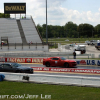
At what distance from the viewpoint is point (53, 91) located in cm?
1310

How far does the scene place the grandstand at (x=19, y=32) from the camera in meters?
53.1

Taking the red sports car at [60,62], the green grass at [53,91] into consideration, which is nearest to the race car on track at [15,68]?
the green grass at [53,91]

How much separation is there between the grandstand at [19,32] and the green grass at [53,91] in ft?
118

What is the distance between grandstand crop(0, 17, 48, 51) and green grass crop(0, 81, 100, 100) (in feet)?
118

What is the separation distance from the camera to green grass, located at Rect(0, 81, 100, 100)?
465 inches

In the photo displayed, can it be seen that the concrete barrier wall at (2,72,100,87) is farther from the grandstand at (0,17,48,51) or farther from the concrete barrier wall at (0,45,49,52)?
the grandstand at (0,17,48,51)

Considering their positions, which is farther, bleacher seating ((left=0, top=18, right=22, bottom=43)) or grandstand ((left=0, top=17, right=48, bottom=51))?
bleacher seating ((left=0, top=18, right=22, bottom=43))

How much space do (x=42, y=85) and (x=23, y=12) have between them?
168ft

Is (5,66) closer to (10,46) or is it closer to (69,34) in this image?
(10,46)

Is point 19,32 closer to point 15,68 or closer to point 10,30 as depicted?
point 10,30

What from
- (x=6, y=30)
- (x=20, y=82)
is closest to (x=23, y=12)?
(x=6, y=30)

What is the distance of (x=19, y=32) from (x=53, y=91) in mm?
45364

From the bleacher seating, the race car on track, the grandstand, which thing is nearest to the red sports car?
the race car on track

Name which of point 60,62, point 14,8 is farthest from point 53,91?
point 14,8
